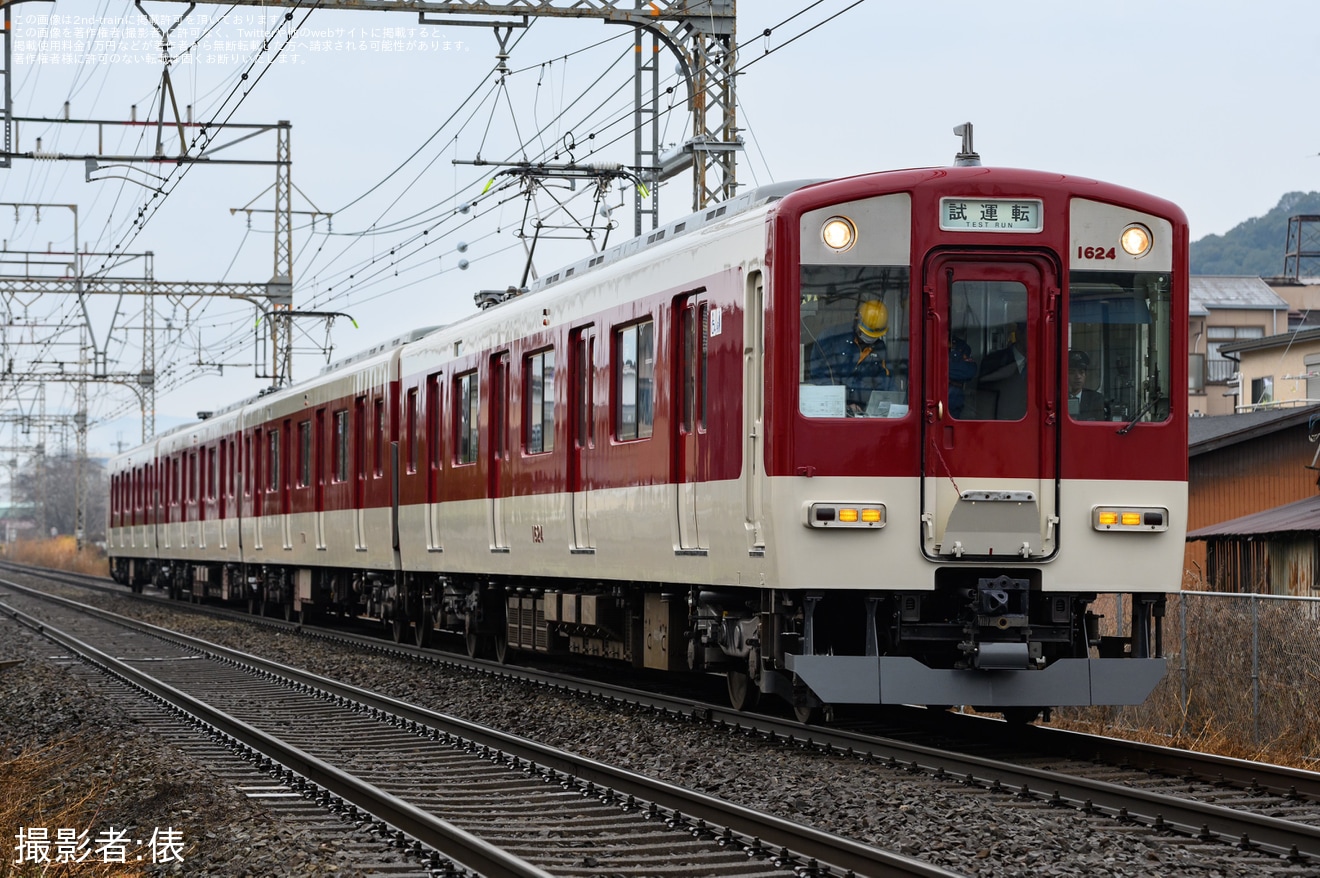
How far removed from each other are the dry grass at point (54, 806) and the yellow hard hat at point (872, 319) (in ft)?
16.2

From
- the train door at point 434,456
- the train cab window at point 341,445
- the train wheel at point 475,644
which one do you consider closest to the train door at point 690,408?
the train door at point 434,456

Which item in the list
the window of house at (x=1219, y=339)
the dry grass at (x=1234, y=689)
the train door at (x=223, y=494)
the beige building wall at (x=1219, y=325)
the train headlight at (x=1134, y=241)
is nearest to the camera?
the train headlight at (x=1134, y=241)

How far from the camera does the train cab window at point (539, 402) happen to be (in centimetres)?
1452

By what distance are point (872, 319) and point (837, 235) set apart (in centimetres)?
53

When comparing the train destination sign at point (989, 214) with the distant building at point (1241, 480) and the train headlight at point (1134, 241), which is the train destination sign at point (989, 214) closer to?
the train headlight at point (1134, 241)

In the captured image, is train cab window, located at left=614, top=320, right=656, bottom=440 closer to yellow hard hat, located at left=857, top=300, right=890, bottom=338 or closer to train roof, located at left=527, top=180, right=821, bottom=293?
train roof, located at left=527, top=180, right=821, bottom=293

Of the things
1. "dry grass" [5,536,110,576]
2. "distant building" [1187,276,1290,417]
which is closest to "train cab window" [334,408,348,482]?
"dry grass" [5,536,110,576]

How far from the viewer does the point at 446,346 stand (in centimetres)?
1766

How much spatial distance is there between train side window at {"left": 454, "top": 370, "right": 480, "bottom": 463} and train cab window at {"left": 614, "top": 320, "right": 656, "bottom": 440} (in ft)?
12.4

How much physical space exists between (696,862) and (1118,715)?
5.96 m

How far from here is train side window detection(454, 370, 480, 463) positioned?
1666 cm

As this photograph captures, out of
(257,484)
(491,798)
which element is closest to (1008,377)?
(491,798)

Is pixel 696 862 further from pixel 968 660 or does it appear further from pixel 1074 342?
pixel 1074 342

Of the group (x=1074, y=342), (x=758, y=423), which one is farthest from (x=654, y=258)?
(x=1074, y=342)
